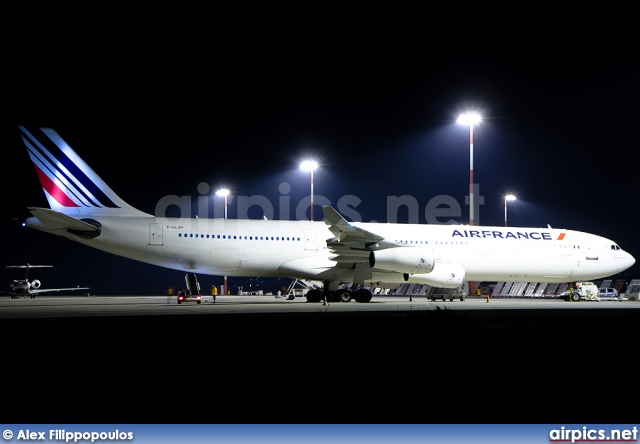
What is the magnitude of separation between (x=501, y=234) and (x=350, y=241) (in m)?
8.62

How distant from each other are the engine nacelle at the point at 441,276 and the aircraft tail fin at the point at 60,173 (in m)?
13.8

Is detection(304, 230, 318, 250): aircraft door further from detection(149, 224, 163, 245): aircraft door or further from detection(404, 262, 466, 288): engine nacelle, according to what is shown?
detection(149, 224, 163, 245): aircraft door

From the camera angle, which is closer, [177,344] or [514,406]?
[514,406]

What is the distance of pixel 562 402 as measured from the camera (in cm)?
662

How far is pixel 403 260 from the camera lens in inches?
1080

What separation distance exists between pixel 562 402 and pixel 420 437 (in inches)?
78.5

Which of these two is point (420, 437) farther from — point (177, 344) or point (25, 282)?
point (25, 282)

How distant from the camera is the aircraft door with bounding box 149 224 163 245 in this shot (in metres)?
28.0

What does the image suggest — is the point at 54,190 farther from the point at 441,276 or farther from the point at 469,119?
the point at 469,119

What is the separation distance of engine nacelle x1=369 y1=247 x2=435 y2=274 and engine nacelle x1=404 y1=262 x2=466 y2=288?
0.64 meters

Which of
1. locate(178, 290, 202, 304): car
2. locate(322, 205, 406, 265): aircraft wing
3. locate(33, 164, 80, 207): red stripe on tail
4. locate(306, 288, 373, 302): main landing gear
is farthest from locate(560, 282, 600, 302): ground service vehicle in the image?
locate(33, 164, 80, 207): red stripe on tail

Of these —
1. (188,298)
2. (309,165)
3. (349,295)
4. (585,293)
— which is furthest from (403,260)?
(309,165)

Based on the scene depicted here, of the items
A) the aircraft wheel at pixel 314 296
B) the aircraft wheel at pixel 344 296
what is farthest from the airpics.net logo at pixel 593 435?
the aircraft wheel at pixel 314 296

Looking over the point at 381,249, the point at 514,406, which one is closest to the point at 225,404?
the point at 514,406
